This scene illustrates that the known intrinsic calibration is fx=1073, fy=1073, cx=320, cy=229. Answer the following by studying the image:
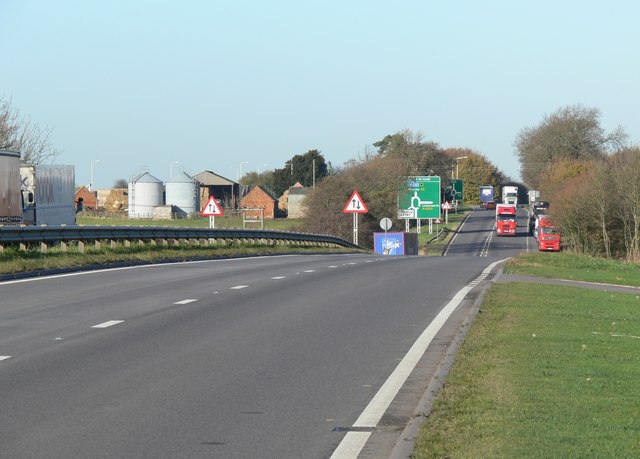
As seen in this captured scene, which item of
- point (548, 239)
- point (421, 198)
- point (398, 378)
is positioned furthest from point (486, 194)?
point (398, 378)

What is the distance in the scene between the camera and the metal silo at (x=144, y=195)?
137000mm

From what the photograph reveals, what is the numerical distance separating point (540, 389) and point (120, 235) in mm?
25212

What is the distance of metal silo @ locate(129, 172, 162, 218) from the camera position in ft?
449

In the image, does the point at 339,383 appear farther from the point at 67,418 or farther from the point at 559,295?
the point at 559,295

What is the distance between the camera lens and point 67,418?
26.8 feet

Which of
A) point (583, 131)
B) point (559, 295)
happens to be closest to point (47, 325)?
point (559, 295)

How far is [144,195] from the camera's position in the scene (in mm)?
138875

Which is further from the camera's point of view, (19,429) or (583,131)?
(583,131)

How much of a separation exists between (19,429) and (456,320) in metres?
9.02

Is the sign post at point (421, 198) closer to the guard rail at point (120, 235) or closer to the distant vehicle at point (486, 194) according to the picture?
the guard rail at point (120, 235)

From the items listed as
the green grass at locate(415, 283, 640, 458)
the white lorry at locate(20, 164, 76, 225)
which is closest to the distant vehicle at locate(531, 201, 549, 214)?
the white lorry at locate(20, 164, 76, 225)

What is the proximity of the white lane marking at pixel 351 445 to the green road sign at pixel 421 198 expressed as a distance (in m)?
76.9

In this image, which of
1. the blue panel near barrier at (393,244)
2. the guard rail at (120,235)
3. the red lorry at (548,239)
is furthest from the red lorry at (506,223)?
the guard rail at (120,235)

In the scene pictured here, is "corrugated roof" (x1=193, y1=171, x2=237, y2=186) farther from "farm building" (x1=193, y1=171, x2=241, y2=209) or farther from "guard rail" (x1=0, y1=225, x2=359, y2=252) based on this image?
"guard rail" (x1=0, y1=225, x2=359, y2=252)
